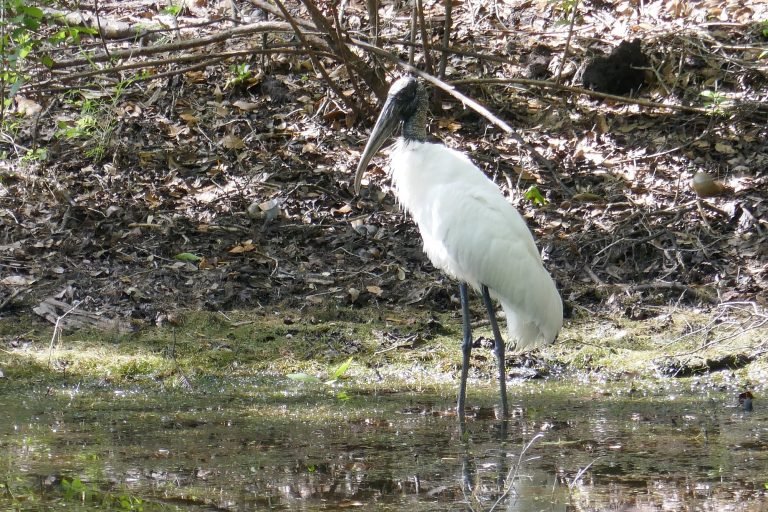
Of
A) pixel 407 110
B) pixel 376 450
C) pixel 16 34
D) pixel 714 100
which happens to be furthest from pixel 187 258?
pixel 714 100

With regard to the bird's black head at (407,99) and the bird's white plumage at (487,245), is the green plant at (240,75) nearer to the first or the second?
the bird's black head at (407,99)

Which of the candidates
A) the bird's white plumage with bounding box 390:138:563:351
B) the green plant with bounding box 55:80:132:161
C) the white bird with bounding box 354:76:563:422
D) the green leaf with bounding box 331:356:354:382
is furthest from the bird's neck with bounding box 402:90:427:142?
the green plant with bounding box 55:80:132:161

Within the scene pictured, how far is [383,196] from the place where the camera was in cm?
939

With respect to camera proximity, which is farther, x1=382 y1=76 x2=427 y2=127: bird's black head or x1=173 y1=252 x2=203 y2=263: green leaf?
x1=173 y1=252 x2=203 y2=263: green leaf

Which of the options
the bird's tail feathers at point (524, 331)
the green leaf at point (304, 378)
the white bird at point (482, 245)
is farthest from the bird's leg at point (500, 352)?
the green leaf at point (304, 378)

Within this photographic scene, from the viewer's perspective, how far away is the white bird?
6742 mm

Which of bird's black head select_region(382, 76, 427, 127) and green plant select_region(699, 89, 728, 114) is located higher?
green plant select_region(699, 89, 728, 114)

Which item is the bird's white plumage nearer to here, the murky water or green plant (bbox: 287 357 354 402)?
the murky water

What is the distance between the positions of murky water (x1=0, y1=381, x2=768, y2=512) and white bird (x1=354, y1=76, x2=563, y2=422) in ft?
1.49

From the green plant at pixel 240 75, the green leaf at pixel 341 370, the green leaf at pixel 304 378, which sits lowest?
the green leaf at pixel 304 378

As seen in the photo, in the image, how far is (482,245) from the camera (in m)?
6.74

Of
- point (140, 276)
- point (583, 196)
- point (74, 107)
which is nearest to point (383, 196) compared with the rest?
point (583, 196)

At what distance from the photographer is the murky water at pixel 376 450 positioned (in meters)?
4.54

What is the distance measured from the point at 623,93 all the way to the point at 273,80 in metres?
3.42
